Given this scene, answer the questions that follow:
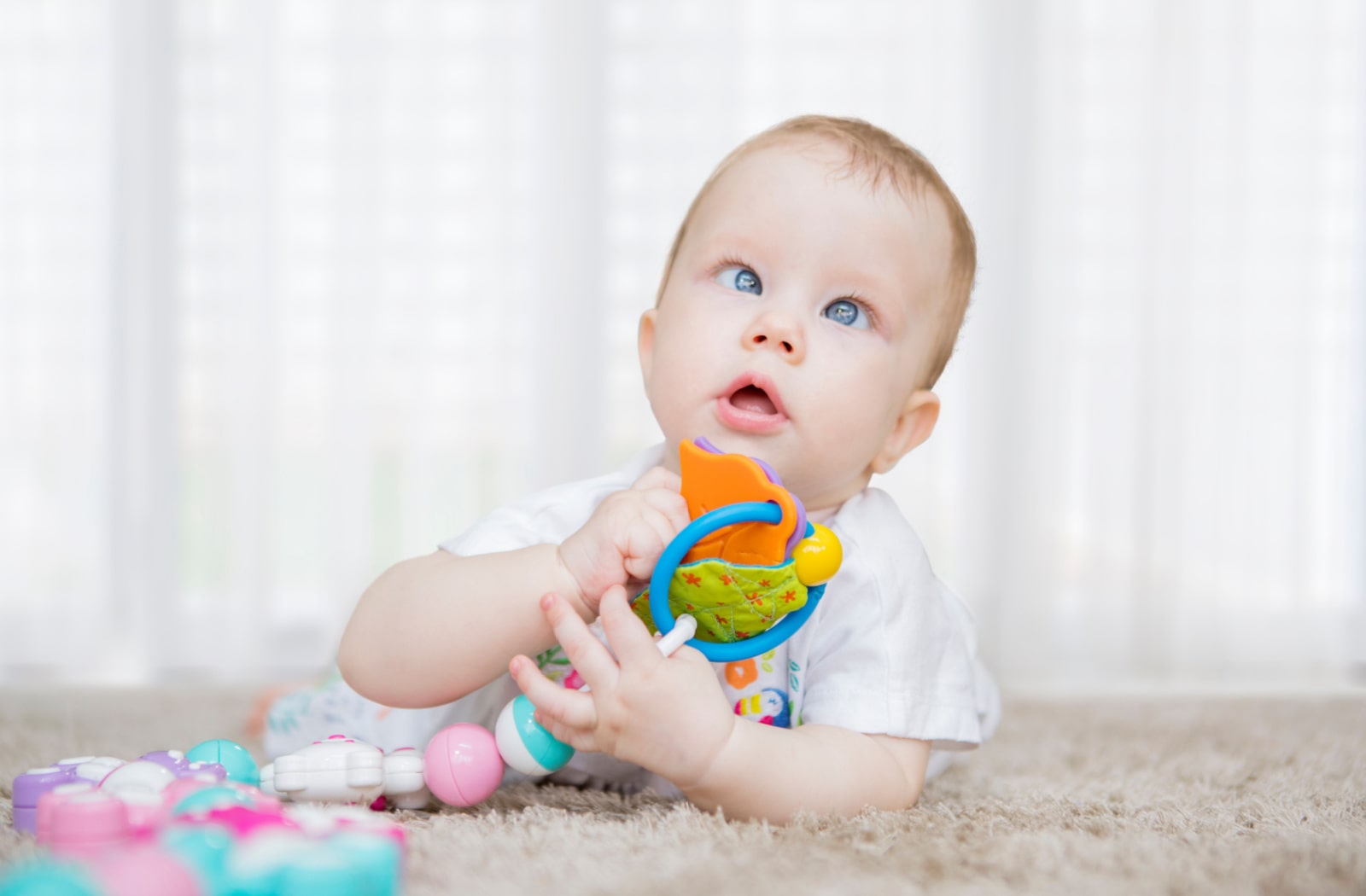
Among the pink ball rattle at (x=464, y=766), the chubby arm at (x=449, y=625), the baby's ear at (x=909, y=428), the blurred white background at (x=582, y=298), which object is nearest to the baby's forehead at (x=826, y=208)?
the baby's ear at (x=909, y=428)

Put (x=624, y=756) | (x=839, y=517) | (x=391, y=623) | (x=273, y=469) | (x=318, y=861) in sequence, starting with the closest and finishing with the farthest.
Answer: (x=318, y=861)
(x=624, y=756)
(x=391, y=623)
(x=839, y=517)
(x=273, y=469)

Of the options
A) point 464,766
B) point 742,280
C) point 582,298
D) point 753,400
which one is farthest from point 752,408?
point 582,298

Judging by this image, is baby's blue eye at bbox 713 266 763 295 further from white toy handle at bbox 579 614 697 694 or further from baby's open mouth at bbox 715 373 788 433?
white toy handle at bbox 579 614 697 694

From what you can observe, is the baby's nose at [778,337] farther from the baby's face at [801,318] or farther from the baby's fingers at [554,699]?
the baby's fingers at [554,699]

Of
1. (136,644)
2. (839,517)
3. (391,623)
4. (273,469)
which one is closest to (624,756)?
(391,623)

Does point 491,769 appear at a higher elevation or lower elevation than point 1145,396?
lower

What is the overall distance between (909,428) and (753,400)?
0.68 ft

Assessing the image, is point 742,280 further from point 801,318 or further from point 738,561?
point 738,561

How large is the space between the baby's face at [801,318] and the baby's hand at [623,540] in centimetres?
12

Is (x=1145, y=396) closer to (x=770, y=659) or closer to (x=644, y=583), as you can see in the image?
(x=770, y=659)

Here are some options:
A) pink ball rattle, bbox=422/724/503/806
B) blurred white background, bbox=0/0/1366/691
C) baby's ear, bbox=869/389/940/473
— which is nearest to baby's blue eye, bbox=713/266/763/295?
baby's ear, bbox=869/389/940/473

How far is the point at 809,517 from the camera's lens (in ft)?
3.47

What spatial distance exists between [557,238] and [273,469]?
0.73 meters

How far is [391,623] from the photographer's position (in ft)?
2.93
